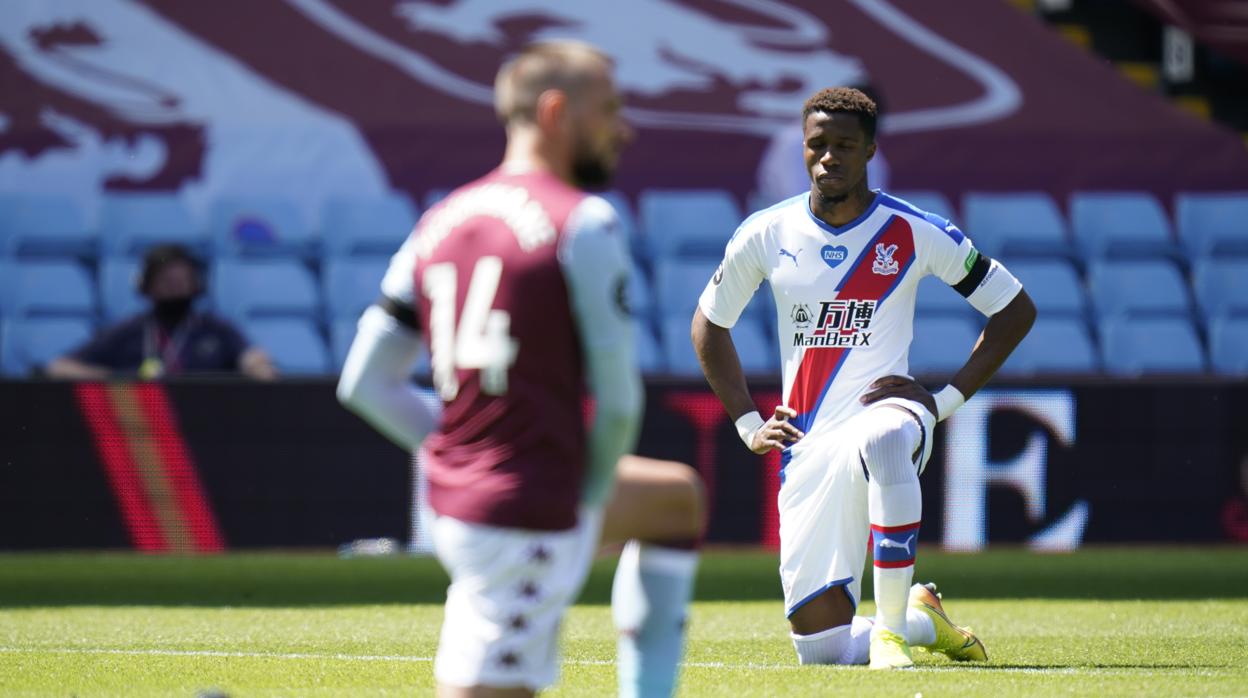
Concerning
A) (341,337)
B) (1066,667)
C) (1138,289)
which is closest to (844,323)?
A: (1066,667)

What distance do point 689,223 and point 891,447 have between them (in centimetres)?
841

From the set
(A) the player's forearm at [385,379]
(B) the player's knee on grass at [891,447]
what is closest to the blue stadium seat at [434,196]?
(B) the player's knee on grass at [891,447]

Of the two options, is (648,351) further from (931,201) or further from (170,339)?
(170,339)

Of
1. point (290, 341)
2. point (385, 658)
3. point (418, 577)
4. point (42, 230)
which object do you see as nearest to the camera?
point (385, 658)

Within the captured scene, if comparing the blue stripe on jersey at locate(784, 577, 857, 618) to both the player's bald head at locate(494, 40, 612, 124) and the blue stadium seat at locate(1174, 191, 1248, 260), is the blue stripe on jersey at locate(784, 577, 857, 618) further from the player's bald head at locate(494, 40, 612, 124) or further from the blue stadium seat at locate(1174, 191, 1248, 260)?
the blue stadium seat at locate(1174, 191, 1248, 260)

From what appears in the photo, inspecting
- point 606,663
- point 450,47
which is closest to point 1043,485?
point 606,663

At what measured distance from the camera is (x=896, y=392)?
6801mm

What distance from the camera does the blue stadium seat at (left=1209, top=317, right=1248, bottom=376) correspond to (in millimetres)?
14398

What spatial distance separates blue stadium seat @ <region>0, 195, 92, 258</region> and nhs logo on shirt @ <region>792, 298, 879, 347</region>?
9.20 m

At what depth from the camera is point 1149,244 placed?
49.7 feet

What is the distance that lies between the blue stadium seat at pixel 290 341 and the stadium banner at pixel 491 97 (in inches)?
72.1

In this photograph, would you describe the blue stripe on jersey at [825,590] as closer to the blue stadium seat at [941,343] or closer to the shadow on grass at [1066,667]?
the shadow on grass at [1066,667]

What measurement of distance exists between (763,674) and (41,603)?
4468mm

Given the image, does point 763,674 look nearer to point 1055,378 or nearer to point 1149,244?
Result: point 1055,378
